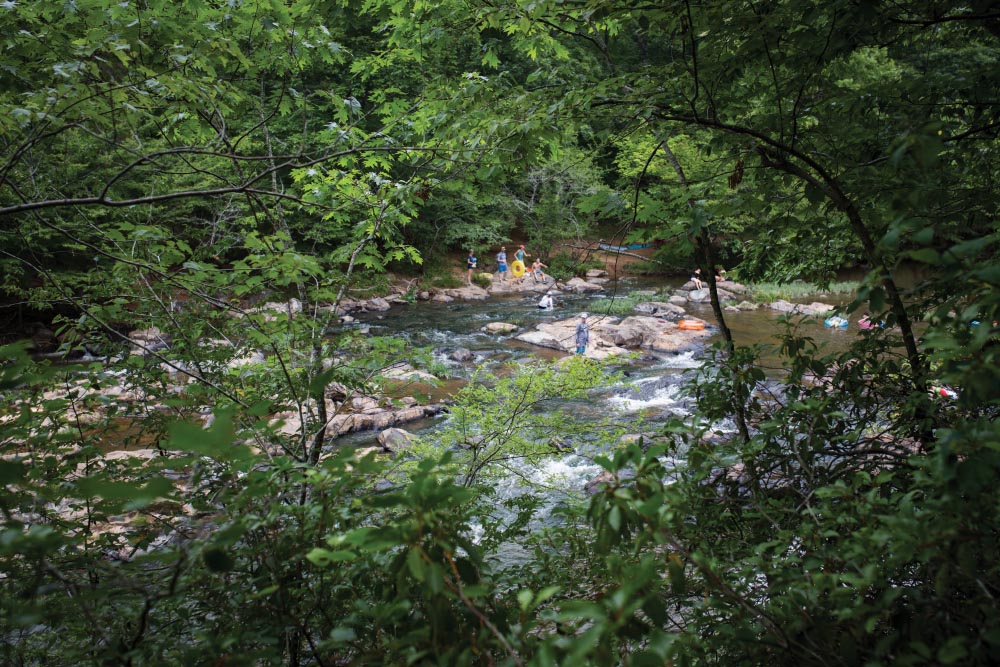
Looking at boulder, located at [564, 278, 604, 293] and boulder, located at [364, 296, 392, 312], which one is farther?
boulder, located at [564, 278, 604, 293]

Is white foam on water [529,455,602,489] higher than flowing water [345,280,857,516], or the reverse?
white foam on water [529,455,602,489]

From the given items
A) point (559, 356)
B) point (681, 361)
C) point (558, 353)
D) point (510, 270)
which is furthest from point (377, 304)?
point (681, 361)

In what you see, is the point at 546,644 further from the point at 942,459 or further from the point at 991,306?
the point at 991,306

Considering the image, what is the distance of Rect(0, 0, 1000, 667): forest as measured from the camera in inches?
41.9

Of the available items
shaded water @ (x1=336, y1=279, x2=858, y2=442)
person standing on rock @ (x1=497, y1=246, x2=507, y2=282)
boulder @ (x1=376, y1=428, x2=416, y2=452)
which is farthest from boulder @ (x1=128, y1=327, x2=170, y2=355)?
person standing on rock @ (x1=497, y1=246, x2=507, y2=282)

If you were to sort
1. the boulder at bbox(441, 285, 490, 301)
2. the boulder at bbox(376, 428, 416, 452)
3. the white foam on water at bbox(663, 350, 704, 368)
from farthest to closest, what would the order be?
the boulder at bbox(441, 285, 490, 301) → the white foam on water at bbox(663, 350, 704, 368) → the boulder at bbox(376, 428, 416, 452)

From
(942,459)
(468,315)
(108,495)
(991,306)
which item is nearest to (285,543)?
(108,495)

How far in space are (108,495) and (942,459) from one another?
1.63m

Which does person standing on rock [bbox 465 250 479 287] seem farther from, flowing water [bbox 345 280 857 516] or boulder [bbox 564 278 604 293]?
boulder [bbox 564 278 604 293]

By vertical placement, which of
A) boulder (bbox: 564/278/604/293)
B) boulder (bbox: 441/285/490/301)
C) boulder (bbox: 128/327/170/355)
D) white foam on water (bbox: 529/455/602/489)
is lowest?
boulder (bbox: 564/278/604/293)

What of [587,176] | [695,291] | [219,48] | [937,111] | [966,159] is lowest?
[695,291]

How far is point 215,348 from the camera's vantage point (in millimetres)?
2848

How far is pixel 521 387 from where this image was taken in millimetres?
3807

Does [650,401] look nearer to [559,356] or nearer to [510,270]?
[559,356]
